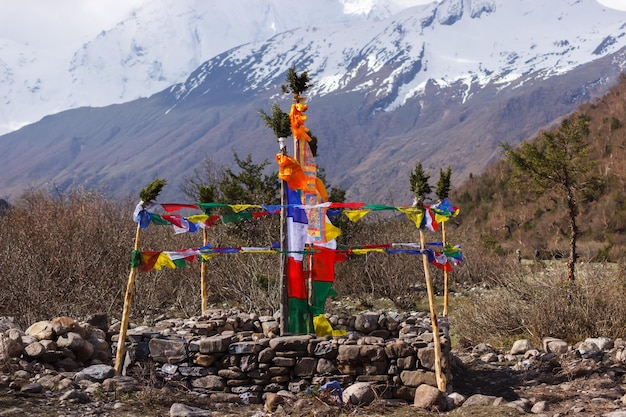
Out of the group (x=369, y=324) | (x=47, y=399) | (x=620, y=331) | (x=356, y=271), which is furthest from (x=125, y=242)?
(x=620, y=331)

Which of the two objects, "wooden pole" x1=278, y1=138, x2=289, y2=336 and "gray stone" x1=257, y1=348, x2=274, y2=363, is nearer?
"gray stone" x1=257, y1=348, x2=274, y2=363

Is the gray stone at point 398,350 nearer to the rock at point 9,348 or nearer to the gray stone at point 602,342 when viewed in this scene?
the gray stone at point 602,342

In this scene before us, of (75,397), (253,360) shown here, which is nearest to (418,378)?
(253,360)

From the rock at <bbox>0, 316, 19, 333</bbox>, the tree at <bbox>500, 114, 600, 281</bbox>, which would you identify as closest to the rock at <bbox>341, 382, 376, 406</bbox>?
the rock at <bbox>0, 316, 19, 333</bbox>

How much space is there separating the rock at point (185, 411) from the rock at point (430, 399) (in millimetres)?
2666

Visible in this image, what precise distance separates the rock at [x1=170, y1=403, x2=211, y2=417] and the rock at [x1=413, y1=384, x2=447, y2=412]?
2666 millimetres

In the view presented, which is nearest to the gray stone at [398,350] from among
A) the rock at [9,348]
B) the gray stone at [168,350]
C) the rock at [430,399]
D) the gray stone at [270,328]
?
the rock at [430,399]

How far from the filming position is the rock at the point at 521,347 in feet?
41.0

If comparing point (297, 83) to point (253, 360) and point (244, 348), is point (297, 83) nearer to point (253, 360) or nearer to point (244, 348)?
point (244, 348)

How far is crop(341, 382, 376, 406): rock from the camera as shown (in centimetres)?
942

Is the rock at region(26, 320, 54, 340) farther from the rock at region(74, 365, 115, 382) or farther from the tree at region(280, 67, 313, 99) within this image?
the tree at region(280, 67, 313, 99)

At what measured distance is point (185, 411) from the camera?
861 centimetres

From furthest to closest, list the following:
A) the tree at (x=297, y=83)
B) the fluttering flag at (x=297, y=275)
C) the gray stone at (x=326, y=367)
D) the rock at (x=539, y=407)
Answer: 1. the tree at (x=297, y=83)
2. the fluttering flag at (x=297, y=275)
3. the gray stone at (x=326, y=367)
4. the rock at (x=539, y=407)

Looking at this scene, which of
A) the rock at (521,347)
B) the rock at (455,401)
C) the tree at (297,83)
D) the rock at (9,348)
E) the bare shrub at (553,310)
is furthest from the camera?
the bare shrub at (553,310)
